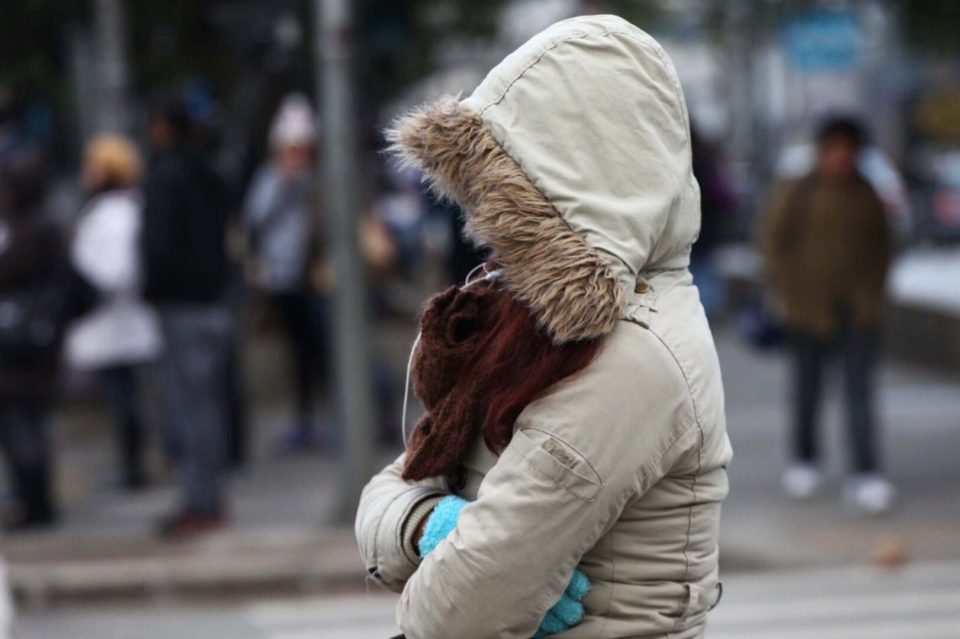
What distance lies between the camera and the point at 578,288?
2105mm

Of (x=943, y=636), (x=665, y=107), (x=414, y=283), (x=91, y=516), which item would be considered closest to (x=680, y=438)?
(x=665, y=107)

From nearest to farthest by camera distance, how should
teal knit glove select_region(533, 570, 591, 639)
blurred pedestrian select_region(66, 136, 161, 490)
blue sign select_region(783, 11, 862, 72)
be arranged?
teal knit glove select_region(533, 570, 591, 639), blurred pedestrian select_region(66, 136, 161, 490), blue sign select_region(783, 11, 862, 72)

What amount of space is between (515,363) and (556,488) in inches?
7.3

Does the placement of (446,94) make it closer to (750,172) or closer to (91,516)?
(91,516)

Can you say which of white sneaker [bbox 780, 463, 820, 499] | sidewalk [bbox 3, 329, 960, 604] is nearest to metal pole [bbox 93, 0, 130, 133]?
sidewalk [bbox 3, 329, 960, 604]

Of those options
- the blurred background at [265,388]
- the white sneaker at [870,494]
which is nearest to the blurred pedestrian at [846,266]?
the white sneaker at [870,494]

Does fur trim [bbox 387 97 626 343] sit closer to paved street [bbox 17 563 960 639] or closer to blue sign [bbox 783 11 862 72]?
paved street [bbox 17 563 960 639]

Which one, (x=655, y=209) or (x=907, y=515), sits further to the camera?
(x=907, y=515)

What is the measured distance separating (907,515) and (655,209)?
632cm

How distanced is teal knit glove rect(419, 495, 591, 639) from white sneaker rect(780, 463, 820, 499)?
6443mm

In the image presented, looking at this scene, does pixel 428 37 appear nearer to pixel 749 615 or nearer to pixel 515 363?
pixel 749 615

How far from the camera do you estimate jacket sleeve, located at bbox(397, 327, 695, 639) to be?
82.1 inches

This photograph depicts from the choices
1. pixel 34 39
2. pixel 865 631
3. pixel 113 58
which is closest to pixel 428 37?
pixel 34 39

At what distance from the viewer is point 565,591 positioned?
2.20 meters
